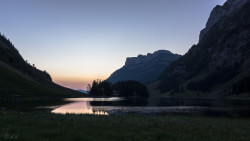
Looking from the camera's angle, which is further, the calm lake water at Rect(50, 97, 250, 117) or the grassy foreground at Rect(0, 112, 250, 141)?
the calm lake water at Rect(50, 97, 250, 117)

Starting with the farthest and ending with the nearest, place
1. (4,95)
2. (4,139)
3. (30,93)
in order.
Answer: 1. (30,93)
2. (4,95)
3. (4,139)

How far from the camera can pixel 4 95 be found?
158 metres

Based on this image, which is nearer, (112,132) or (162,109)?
(112,132)

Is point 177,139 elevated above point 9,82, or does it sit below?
below

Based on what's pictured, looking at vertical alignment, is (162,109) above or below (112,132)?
below

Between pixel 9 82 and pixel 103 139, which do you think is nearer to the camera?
pixel 103 139

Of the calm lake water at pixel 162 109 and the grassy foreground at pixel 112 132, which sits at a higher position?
the grassy foreground at pixel 112 132

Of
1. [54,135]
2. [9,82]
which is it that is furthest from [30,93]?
[54,135]

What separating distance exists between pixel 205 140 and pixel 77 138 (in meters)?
9.35

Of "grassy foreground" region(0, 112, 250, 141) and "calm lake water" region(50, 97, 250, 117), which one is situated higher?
"grassy foreground" region(0, 112, 250, 141)

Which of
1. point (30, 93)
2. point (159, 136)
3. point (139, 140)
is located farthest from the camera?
point (30, 93)

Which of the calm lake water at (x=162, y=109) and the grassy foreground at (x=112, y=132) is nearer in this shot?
the grassy foreground at (x=112, y=132)

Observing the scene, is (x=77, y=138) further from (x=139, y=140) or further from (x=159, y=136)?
(x=159, y=136)

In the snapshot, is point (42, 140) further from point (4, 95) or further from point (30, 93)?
point (30, 93)
